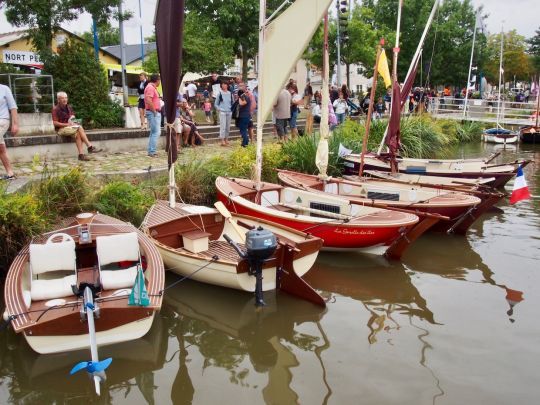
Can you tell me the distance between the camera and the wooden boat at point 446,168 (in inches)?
492

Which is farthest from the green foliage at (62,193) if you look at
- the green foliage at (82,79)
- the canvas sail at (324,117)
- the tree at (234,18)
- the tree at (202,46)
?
→ the tree at (234,18)

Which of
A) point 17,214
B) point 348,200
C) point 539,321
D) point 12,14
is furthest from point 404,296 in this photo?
point 12,14

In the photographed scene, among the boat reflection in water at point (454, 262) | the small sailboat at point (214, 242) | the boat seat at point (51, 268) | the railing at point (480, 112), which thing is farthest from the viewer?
the railing at point (480, 112)

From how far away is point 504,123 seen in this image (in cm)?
Result: 2905

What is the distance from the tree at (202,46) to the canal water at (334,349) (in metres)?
18.0

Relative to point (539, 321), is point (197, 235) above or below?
above

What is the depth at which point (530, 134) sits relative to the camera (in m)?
25.4

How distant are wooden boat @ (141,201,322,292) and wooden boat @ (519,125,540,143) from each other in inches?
866

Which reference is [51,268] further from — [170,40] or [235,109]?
[235,109]

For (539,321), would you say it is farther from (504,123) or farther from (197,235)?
(504,123)

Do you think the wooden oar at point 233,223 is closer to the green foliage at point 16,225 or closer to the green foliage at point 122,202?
the green foliage at point 122,202

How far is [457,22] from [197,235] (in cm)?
3513

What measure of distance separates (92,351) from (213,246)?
306 cm

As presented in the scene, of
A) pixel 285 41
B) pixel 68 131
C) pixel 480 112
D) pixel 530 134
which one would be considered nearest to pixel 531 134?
pixel 530 134
